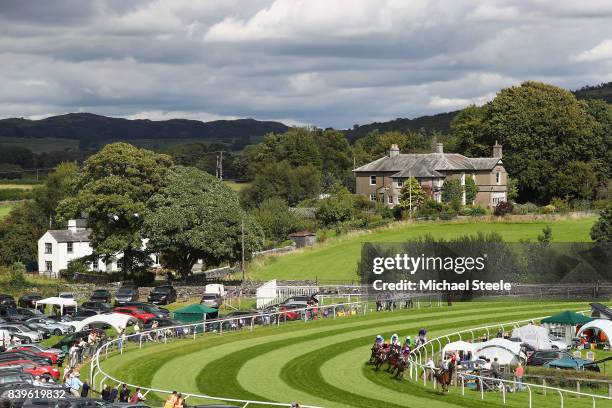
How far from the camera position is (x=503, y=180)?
5064 inches

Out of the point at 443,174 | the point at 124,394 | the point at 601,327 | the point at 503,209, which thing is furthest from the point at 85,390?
the point at 443,174

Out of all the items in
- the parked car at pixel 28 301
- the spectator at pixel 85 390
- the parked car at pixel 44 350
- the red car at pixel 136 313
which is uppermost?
the spectator at pixel 85 390

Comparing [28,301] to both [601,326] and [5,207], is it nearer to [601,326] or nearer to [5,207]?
[601,326]

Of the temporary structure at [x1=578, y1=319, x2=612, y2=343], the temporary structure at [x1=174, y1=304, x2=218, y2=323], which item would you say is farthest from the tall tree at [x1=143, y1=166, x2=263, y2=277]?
the temporary structure at [x1=578, y1=319, x2=612, y2=343]

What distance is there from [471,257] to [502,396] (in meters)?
36.4

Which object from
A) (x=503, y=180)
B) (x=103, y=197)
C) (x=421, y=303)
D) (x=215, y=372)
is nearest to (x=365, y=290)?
(x=421, y=303)

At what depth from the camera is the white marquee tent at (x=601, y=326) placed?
5329cm

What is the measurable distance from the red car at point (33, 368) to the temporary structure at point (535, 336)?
71.7 feet

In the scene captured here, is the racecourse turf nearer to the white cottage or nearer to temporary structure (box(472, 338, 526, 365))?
temporary structure (box(472, 338, 526, 365))

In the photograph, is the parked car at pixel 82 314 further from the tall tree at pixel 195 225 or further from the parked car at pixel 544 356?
the parked car at pixel 544 356

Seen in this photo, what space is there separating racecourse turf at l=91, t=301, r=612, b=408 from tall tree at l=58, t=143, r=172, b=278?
29.2m

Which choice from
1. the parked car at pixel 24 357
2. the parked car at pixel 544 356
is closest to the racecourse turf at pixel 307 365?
the parked car at pixel 24 357

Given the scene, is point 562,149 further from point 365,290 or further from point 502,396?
point 502,396

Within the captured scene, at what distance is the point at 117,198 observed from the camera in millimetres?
88875
